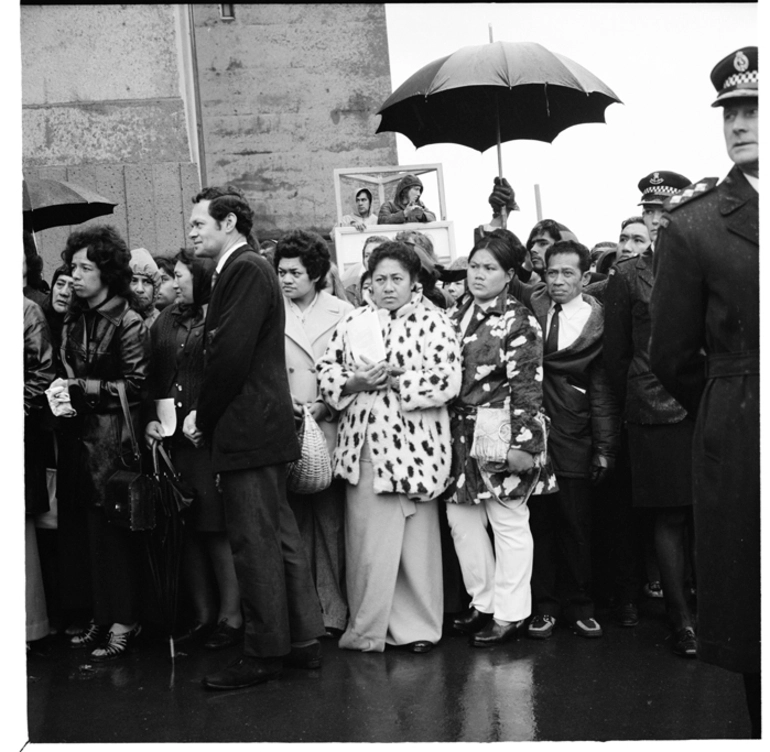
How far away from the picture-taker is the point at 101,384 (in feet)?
16.6

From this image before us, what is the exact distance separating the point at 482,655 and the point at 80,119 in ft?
14.5

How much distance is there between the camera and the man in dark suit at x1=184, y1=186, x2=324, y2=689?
451 centimetres

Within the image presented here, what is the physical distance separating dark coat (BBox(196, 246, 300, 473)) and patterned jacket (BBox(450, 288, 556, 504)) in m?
0.99

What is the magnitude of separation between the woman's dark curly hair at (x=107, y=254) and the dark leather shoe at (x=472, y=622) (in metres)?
2.22

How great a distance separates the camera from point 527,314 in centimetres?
530

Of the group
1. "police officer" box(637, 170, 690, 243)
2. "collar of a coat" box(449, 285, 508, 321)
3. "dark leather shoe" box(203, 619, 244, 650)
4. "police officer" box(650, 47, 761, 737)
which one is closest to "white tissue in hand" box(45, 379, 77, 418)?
"dark leather shoe" box(203, 619, 244, 650)

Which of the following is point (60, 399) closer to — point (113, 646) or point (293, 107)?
point (113, 646)

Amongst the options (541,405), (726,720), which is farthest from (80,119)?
(726,720)

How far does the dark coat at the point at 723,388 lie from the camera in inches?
122

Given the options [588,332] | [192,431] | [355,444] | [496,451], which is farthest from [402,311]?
[192,431]

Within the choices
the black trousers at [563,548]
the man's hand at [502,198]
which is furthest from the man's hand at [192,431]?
the man's hand at [502,198]

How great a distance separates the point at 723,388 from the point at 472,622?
250 cm

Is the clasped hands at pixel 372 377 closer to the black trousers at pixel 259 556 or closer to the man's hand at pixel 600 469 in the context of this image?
the black trousers at pixel 259 556

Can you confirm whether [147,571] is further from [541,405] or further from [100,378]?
[541,405]
